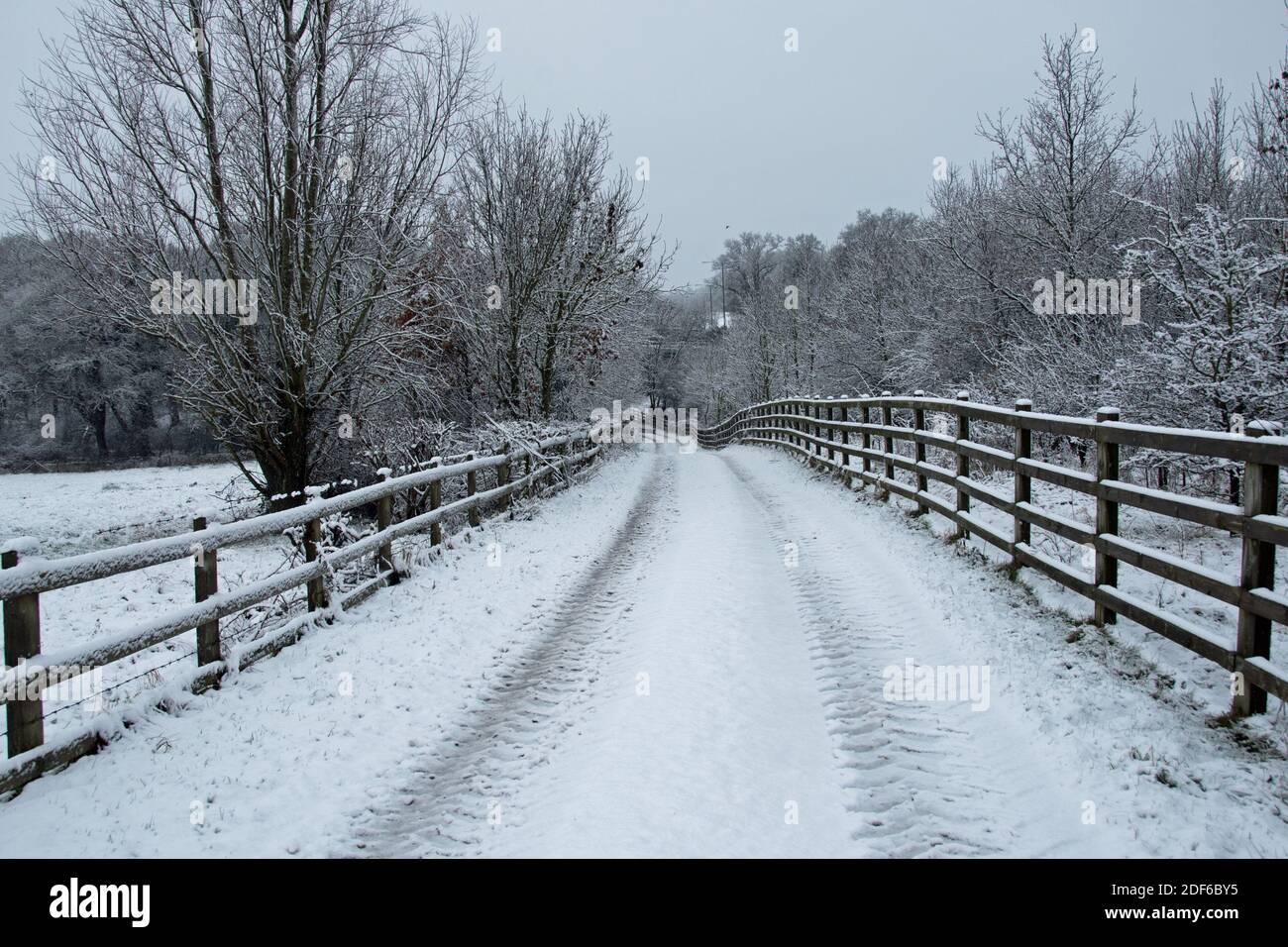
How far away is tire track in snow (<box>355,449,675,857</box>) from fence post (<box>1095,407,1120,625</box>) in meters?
3.84

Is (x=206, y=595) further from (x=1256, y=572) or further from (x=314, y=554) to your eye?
(x=1256, y=572)

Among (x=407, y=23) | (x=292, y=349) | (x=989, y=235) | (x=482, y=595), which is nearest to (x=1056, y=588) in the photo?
(x=482, y=595)

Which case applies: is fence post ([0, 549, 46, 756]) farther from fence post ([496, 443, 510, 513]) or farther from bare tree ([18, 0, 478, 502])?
fence post ([496, 443, 510, 513])

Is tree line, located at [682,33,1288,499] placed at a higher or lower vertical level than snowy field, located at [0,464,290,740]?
higher

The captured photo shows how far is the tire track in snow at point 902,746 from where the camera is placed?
3.49 m

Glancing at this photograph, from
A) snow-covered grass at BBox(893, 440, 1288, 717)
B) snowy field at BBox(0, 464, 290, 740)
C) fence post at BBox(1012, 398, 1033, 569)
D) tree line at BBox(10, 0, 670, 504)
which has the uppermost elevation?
tree line at BBox(10, 0, 670, 504)

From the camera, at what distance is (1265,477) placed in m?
4.05

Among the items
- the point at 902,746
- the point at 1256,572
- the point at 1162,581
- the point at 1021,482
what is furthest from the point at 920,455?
the point at 902,746

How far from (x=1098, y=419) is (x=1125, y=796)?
311cm

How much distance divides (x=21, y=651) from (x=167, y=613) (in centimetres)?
123

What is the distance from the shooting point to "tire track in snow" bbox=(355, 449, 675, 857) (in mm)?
3746

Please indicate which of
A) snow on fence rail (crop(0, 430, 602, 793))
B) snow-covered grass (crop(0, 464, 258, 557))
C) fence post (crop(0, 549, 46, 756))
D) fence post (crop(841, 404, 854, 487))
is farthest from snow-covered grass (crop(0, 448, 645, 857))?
fence post (crop(841, 404, 854, 487))

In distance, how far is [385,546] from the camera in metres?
8.61

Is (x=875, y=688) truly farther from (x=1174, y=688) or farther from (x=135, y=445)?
(x=135, y=445)
